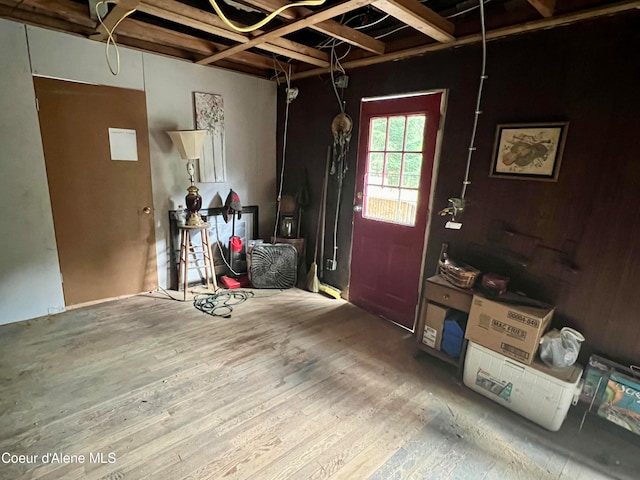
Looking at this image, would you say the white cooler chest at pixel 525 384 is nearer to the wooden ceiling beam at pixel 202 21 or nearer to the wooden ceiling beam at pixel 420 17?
the wooden ceiling beam at pixel 420 17

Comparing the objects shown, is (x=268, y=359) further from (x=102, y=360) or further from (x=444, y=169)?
(x=444, y=169)

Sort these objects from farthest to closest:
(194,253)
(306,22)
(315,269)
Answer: (315,269), (194,253), (306,22)

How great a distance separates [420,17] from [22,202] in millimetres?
3248

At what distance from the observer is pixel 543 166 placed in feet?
6.89

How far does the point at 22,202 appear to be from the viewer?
2.68m

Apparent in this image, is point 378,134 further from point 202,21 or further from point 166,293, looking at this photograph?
point 166,293

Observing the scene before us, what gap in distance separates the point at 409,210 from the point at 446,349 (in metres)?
1.16

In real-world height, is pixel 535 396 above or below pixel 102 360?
above

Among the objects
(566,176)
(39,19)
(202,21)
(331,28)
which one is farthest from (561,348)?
(39,19)

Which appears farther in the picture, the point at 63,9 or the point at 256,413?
the point at 63,9

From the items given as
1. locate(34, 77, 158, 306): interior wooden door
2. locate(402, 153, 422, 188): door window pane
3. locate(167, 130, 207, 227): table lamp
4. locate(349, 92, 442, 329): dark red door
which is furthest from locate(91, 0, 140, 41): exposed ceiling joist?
locate(402, 153, 422, 188): door window pane

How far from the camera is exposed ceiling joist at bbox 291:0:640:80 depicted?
1.77 m

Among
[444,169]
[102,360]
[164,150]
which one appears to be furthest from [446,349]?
[164,150]

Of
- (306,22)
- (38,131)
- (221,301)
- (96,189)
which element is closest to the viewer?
(306,22)
